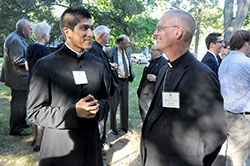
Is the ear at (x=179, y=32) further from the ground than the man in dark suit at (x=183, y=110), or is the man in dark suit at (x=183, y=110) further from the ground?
the ear at (x=179, y=32)

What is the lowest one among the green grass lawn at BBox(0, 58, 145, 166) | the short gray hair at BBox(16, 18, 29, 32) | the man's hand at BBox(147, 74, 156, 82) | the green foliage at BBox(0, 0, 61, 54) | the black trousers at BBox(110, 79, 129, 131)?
the green grass lawn at BBox(0, 58, 145, 166)

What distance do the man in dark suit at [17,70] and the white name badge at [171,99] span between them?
3530mm

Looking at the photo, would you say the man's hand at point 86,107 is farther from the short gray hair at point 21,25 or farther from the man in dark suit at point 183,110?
the short gray hair at point 21,25

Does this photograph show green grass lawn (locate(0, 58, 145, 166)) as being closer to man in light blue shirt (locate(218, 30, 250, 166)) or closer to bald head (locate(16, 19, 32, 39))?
bald head (locate(16, 19, 32, 39))

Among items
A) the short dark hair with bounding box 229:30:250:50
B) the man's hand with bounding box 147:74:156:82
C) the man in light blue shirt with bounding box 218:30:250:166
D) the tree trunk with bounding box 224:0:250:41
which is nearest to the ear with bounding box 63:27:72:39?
the man in light blue shirt with bounding box 218:30:250:166

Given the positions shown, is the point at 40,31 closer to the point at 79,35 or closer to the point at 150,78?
the point at 79,35

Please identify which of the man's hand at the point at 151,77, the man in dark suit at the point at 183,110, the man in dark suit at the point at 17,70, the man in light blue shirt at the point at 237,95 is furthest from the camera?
the man's hand at the point at 151,77

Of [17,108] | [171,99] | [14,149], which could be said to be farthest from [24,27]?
[171,99]

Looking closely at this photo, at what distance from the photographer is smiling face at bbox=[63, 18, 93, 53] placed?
6.25 ft

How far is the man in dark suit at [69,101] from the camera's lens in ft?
5.60

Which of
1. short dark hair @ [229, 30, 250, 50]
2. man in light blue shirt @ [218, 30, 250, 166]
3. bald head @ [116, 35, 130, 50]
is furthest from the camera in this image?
bald head @ [116, 35, 130, 50]

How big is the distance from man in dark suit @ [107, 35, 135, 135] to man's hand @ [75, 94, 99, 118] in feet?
10.3

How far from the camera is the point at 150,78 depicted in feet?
14.6

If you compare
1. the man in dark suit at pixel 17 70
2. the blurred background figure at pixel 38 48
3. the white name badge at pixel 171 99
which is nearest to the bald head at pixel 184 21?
the white name badge at pixel 171 99
